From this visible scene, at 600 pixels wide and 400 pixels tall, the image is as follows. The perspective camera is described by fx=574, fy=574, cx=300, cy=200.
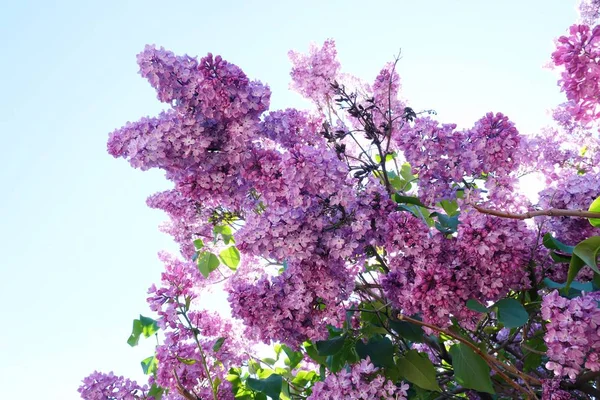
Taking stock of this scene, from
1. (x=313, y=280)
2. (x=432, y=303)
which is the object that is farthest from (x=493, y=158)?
(x=313, y=280)

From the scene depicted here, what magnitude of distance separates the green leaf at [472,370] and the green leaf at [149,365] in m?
1.79

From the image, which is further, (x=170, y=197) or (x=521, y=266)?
(x=170, y=197)

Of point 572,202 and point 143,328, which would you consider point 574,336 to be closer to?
point 572,202

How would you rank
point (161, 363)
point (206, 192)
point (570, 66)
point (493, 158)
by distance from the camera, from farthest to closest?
1. point (161, 363)
2. point (206, 192)
3. point (493, 158)
4. point (570, 66)

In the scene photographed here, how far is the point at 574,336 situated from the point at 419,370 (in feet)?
2.43

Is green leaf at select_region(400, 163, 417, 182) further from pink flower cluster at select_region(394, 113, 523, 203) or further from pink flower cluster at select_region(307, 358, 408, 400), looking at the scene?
pink flower cluster at select_region(307, 358, 408, 400)

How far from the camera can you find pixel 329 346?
2273 millimetres

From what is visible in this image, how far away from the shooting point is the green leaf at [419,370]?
6.88 feet

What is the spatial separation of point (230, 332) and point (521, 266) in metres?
1.80

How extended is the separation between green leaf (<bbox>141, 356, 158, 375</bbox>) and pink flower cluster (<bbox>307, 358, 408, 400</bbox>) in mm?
1395

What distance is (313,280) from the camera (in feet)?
7.03

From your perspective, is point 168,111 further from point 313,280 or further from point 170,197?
point 313,280

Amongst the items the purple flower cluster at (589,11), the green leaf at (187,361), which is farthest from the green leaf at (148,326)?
the purple flower cluster at (589,11)

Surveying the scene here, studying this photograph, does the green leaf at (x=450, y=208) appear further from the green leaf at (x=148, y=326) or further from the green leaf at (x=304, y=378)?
the green leaf at (x=148, y=326)
